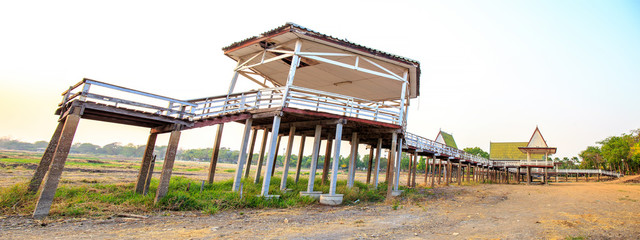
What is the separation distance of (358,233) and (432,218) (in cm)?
380

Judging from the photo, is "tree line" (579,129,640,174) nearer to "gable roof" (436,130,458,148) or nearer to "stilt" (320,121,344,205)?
"gable roof" (436,130,458,148)

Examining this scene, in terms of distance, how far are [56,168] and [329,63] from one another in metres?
10.2

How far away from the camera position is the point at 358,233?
23.3 feet

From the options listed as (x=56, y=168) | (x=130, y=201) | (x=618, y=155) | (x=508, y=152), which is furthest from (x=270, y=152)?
(x=618, y=155)

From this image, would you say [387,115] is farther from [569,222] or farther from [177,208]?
[177,208]

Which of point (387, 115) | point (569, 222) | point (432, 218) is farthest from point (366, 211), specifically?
point (569, 222)

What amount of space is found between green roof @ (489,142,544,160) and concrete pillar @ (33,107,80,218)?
61324 millimetres

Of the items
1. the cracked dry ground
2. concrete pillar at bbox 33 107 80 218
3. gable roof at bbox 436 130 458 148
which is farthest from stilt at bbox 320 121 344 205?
gable roof at bbox 436 130 458 148

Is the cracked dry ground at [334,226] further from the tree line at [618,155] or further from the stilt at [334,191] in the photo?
the tree line at [618,155]

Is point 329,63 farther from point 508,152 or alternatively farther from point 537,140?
point 508,152

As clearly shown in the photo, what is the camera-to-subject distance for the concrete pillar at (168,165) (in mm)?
9773

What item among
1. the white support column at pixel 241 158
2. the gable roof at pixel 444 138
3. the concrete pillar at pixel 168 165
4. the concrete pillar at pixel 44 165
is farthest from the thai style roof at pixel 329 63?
the gable roof at pixel 444 138

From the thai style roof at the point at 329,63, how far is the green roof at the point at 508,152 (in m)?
45.9

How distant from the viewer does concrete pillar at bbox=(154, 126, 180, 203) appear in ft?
32.1
